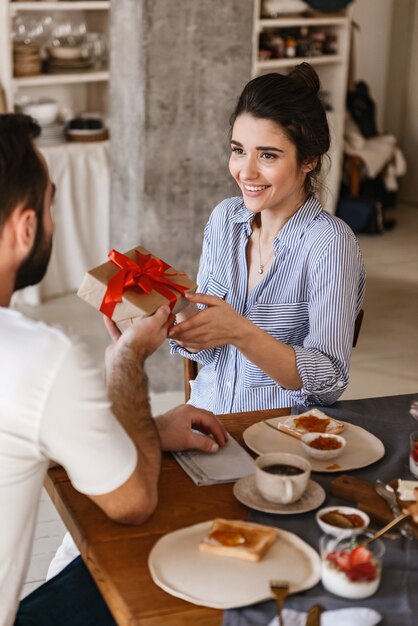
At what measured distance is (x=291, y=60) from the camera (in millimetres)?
6570

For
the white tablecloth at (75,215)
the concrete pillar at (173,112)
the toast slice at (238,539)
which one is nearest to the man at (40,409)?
the toast slice at (238,539)

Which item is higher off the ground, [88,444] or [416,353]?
[88,444]

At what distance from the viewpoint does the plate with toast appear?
6.13ft

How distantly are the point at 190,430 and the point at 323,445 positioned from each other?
26cm

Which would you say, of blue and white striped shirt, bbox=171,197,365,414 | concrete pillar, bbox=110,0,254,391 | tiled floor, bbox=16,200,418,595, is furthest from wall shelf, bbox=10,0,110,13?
blue and white striped shirt, bbox=171,197,365,414

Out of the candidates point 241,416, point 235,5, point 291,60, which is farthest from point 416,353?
point 241,416

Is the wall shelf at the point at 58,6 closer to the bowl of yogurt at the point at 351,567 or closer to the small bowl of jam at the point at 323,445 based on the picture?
the small bowl of jam at the point at 323,445

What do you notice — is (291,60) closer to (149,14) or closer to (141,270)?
(149,14)

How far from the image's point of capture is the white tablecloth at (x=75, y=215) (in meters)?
5.40

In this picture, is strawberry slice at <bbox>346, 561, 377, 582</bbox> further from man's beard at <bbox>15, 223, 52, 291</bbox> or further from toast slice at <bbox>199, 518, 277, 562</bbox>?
man's beard at <bbox>15, 223, 52, 291</bbox>

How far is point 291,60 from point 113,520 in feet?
17.7

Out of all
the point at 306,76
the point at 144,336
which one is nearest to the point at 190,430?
the point at 144,336

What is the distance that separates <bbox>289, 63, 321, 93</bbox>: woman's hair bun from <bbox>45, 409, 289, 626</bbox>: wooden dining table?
1055 mm

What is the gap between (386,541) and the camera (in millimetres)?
1592
